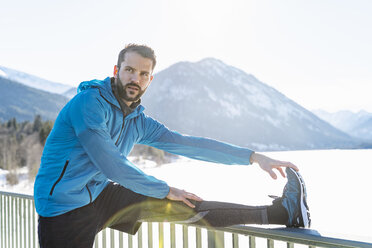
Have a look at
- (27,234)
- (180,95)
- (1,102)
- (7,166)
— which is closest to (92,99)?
(27,234)

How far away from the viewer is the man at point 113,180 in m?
1.43

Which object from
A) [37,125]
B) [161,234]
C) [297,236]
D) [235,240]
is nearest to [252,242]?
[235,240]

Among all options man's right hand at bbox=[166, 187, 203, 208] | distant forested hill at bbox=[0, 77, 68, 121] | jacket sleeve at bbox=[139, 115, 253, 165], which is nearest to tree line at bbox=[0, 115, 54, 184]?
jacket sleeve at bbox=[139, 115, 253, 165]

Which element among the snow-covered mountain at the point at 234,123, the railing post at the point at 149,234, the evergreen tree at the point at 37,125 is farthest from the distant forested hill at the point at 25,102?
the railing post at the point at 149,234

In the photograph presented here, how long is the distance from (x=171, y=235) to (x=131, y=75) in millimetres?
837

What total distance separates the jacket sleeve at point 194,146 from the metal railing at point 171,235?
1.27 feet

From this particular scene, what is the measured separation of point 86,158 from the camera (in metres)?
1.53

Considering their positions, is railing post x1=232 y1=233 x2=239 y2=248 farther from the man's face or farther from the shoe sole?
the man's face

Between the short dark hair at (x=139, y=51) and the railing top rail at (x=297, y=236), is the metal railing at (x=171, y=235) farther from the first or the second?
the short dark hair at (x=139, y=51)

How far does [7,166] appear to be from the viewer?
4062 cm

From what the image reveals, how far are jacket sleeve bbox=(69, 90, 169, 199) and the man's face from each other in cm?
27

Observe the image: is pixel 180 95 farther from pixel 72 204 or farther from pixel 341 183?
pixel 72 204

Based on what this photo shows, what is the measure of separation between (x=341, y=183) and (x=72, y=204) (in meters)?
55.7

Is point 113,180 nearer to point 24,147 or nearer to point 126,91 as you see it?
point 126,91
